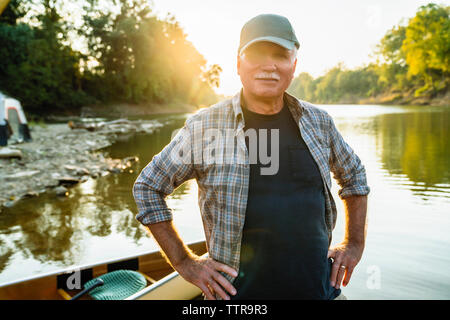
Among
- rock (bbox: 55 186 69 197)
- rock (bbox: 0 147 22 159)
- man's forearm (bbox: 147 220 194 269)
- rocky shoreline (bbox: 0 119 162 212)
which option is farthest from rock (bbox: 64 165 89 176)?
man's forearm (bbox: 147 220 194 269)

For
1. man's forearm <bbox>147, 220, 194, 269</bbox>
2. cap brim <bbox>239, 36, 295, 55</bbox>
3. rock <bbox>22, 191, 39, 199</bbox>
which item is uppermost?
cap brim <bbox>239, 36, 295, 55</bbox>

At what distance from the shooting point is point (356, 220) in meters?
1.93

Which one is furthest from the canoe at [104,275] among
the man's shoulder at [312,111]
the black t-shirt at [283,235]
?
the man's shoulder at [312,111]

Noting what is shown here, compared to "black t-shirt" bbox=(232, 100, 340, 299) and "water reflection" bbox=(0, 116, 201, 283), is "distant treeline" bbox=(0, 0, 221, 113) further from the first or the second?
"black t-shirt" bbox=(232, 100, 340, 299)

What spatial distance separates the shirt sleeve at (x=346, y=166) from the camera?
185cm

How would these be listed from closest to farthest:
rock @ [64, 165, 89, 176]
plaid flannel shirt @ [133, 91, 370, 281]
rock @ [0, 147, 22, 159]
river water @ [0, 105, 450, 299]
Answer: plaid flannel shirt @ [133, 91, 370, 281]
river water @ [0, 105, 450, 299]
rock @ [64, 165, 89, 176]
rock @ [0, 147, 22, 159]

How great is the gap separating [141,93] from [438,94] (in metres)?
46.0

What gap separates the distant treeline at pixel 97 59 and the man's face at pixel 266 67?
131 feet

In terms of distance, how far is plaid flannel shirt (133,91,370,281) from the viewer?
153 centimetres

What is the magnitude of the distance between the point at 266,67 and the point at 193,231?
5.64m

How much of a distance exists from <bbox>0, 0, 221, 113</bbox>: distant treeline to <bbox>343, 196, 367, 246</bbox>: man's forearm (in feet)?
131

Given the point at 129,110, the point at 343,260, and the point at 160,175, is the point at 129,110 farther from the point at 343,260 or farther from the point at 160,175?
the point at 343,260

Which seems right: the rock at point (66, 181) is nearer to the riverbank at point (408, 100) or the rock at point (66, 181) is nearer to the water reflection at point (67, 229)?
the water reflection at point (67, 229)
